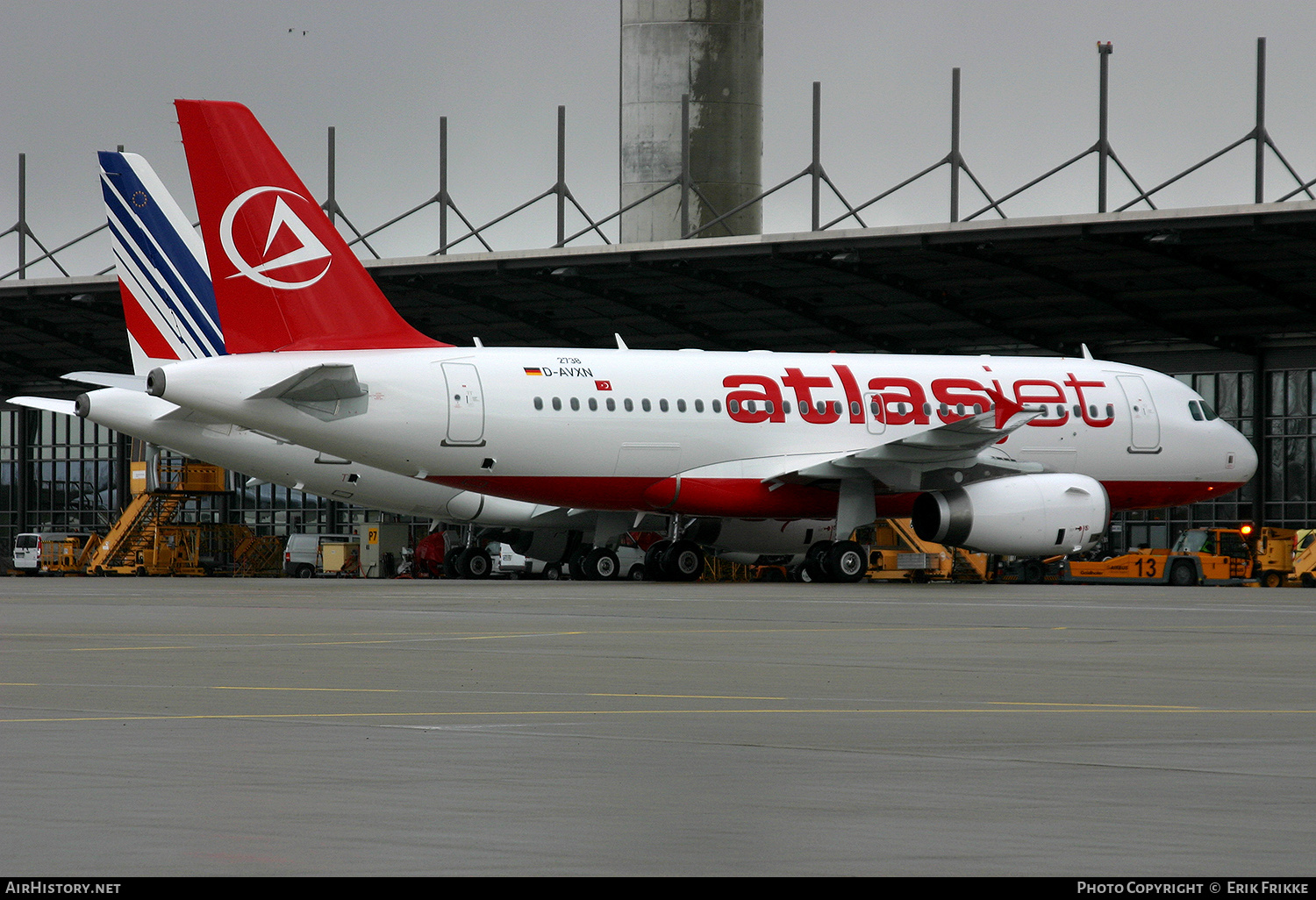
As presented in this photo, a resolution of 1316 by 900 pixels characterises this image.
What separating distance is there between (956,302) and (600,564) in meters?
15.8

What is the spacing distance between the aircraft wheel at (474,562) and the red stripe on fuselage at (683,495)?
45.9 feet

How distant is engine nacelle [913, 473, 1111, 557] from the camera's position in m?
31.3

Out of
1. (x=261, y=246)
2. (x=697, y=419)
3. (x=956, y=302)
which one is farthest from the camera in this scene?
(x=956, y=302)

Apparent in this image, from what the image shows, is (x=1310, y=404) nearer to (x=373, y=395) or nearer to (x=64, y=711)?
(x=373, y=395)

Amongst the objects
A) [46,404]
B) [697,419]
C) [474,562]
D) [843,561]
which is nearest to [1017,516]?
[843,561]

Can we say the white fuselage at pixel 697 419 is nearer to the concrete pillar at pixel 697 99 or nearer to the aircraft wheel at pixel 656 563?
the aircraft wheel at pixel 656 563

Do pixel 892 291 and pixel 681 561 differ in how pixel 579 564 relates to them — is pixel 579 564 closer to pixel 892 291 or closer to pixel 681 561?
pixel 681 561

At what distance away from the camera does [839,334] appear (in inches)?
2194

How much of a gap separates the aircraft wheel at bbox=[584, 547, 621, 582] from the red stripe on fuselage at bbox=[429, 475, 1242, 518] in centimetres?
536

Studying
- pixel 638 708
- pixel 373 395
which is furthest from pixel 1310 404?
pixel 638 708

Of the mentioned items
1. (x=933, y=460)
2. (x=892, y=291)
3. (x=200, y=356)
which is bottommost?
(x=933, y=460)

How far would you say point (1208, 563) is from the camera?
45219 mm

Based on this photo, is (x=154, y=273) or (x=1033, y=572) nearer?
(x=154, y=273)

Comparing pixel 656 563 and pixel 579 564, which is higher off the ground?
pixel 656 563
